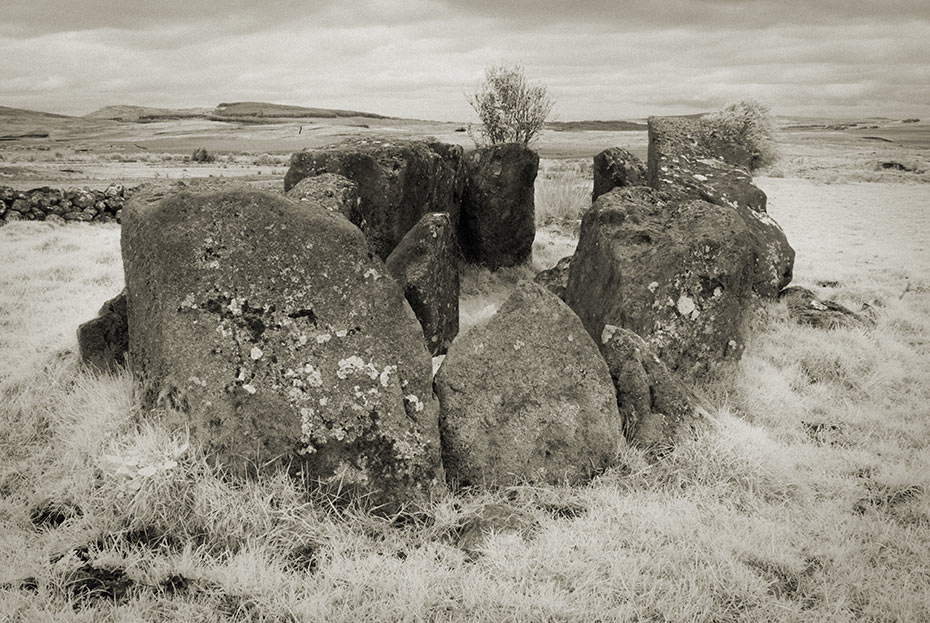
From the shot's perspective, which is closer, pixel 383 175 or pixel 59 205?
pixel 383 175

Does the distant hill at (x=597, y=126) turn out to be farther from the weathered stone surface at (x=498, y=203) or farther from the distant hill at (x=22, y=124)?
the weathered stone surface at (x=498, y=203)

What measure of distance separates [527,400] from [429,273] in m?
3.01

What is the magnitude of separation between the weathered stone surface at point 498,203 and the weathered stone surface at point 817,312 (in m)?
5.06

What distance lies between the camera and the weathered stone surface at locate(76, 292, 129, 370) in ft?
21.3

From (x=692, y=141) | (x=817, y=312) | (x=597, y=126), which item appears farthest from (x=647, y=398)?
(x=597, y=126)

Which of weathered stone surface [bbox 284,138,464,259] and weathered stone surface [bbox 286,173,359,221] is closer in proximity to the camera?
weathered stone surface [bbox 286,173,359,221]

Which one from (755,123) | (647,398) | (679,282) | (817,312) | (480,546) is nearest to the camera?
(480,546)

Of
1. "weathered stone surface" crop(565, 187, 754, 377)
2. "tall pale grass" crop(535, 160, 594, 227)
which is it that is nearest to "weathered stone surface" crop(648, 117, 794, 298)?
"weathered stone surface" crop(565, 187, 754, 377)

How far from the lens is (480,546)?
438 centimetres

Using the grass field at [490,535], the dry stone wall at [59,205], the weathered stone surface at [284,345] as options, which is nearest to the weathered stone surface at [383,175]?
the grass field at [490,535]

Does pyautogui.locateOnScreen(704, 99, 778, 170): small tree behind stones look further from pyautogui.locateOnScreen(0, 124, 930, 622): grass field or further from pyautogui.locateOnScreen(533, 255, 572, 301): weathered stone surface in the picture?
pyautogui.locateOnScreen(0, 124, 930, 622): grass field

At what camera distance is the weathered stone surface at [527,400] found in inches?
203

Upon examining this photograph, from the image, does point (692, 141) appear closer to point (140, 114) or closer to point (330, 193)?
point (330, 193)

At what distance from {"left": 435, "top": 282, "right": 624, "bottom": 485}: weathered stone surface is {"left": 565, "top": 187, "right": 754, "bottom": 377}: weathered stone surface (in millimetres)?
1835
